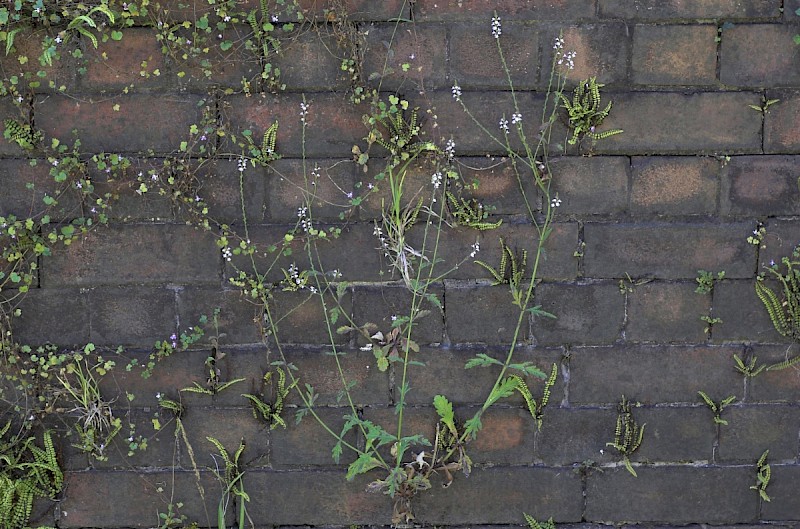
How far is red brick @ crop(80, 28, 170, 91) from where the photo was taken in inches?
64.4

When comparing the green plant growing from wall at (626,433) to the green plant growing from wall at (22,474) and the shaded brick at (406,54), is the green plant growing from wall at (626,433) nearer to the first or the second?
the shaded brick at (406,54)

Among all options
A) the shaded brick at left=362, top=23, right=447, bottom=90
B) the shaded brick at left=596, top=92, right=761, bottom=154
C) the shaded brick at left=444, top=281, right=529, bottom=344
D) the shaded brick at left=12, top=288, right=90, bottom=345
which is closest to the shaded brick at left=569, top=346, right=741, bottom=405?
the shaded brick at left=444, top=281, right=529, bottom=344

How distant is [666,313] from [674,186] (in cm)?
31

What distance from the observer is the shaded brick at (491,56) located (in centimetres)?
163

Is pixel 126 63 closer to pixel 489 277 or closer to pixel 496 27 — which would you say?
pixel 496 27

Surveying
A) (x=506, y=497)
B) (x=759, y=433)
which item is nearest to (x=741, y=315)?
(x=759, y=433)

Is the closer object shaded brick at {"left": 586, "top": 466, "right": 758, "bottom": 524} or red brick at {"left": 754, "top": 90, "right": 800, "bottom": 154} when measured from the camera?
red brick at {"left": 754, "top": 90, "right": 800, "bottom": 154}

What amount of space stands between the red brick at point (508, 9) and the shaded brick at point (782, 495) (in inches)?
Result: 47.3

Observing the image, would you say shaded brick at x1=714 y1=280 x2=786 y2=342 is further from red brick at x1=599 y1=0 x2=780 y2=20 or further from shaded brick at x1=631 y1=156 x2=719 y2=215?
red brick at x1=599 y1=0 x2=780 y2=20

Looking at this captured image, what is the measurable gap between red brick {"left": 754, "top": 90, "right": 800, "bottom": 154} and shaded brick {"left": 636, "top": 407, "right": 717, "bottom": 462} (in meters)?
0.65

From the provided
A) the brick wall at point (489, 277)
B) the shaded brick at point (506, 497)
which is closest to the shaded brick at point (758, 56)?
the brick wall at point (489, 277)

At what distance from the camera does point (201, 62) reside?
162 cm

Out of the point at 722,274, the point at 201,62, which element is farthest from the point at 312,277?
the point at 722,274

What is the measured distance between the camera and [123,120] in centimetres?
165
